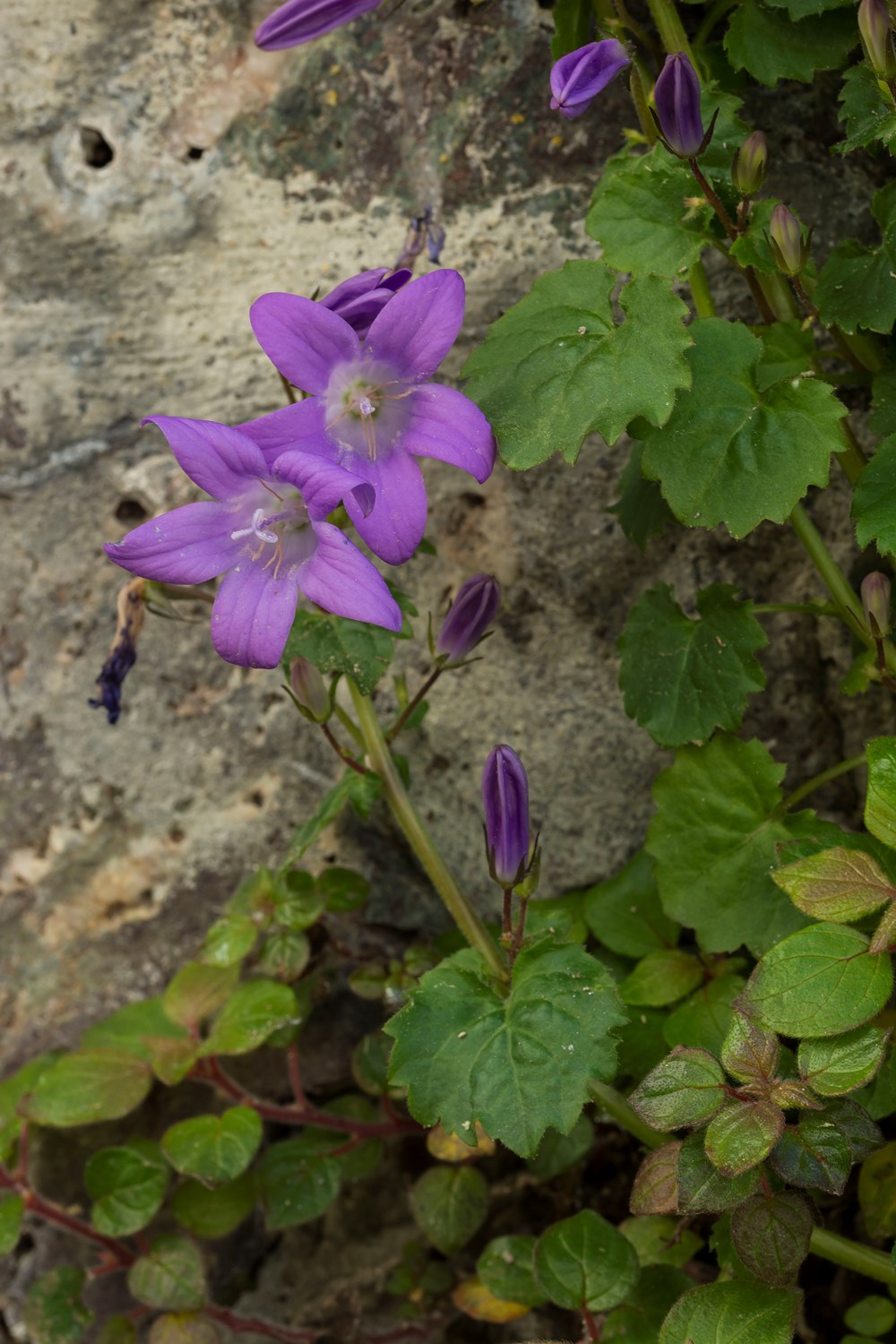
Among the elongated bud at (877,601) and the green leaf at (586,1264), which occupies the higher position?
the elongated bud at (877,601)

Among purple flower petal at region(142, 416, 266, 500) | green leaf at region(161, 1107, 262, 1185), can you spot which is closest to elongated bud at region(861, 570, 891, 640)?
purple flower petal at region(142, 416, 266, 500)

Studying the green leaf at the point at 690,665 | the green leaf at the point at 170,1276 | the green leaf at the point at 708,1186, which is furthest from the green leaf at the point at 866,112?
the green leaf at the point at 170,1276

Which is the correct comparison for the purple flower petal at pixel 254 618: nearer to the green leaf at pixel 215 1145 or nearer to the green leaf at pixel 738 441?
the green leaf at pixel 738 441

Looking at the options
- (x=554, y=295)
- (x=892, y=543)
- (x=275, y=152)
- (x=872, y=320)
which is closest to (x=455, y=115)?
(x=275, y=152)

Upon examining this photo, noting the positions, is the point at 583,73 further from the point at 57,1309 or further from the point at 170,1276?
the point at 57,1309

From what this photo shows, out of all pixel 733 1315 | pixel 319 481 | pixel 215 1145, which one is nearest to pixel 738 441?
pixel 319 481

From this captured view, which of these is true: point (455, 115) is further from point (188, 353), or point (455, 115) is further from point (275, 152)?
point (188, 353)

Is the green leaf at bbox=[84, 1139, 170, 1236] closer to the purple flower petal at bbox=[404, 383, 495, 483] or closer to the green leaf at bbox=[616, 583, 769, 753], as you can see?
the green leaf at bbox=[616, 583, 769, 753]
